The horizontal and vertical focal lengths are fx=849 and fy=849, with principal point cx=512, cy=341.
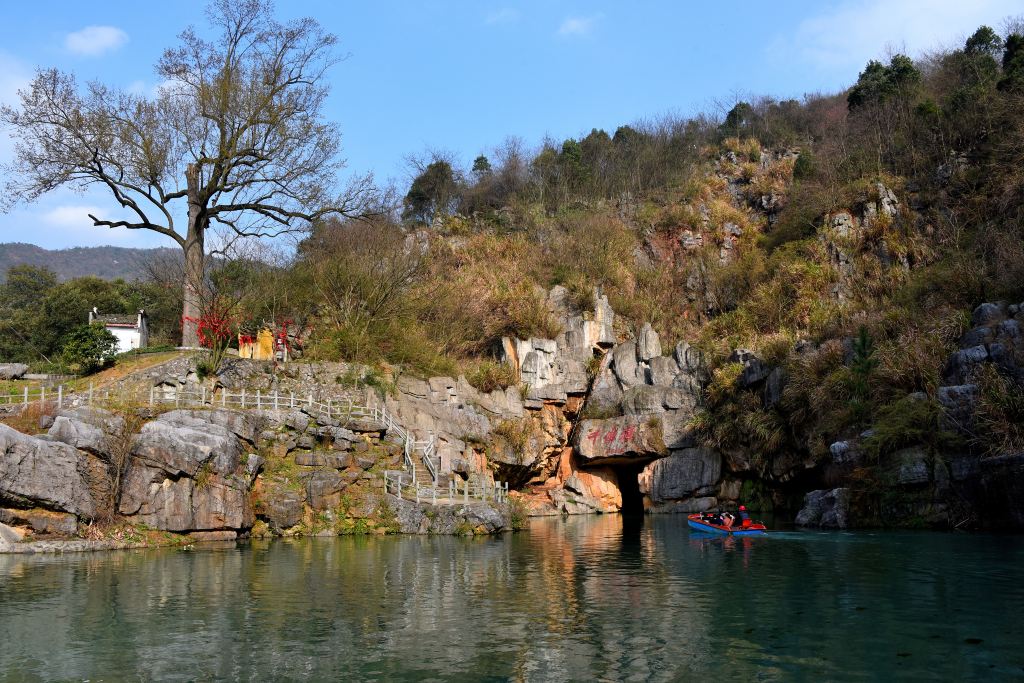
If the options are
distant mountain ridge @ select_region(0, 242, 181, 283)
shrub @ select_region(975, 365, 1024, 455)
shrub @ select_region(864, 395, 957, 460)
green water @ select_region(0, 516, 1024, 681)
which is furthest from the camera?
distant mountain ridge @ select_region(0, 242, 181, 283)

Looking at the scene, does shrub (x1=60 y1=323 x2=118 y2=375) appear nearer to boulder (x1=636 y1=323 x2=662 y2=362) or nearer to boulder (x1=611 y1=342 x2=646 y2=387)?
boulder (x1=611 y1=342 x2=646 y2=387)

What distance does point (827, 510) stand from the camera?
95.8 feet

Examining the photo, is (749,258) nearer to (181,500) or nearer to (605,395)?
(605,395)

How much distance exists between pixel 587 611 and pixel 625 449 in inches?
1067

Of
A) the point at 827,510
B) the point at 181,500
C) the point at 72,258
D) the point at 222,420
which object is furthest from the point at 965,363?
the point at 72,258

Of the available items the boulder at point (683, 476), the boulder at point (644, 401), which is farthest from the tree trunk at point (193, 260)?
the boulder at point (683, 476)

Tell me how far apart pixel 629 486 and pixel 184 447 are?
28.3 meters

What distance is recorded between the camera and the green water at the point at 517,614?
32.9 feet

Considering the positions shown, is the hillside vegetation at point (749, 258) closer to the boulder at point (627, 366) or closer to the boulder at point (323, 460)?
the boulder at point (627, 366)

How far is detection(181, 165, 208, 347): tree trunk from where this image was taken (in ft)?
112

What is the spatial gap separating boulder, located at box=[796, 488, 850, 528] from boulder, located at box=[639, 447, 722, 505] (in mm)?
8974

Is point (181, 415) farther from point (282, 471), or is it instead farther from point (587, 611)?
point (587, 611)

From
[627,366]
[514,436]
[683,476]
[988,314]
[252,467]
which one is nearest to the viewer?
[252,467]

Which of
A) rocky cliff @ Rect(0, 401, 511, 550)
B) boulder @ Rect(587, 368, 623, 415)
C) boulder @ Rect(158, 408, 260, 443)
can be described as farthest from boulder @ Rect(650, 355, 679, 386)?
boulder @ Rect(158, 408, 260, 443)
